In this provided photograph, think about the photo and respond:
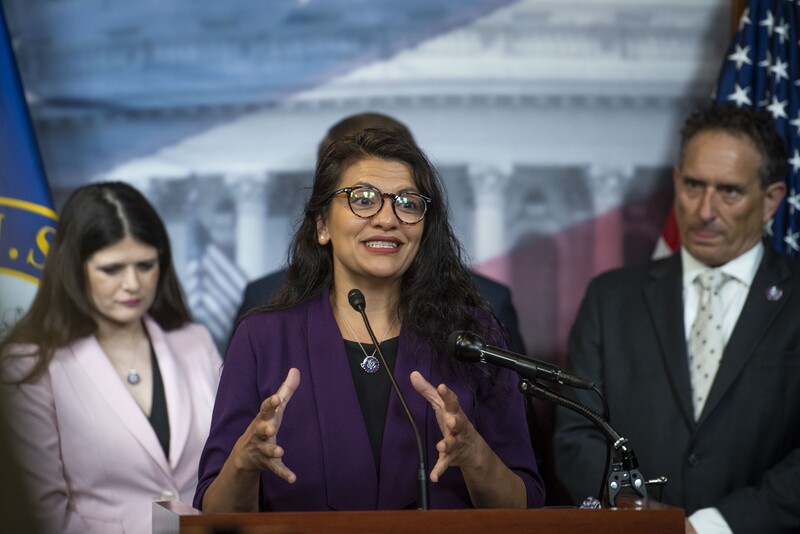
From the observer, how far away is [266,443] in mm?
2025

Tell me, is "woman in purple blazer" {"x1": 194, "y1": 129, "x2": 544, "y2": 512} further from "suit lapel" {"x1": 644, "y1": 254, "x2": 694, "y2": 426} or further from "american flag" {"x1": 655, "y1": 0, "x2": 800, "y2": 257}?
"american flag" {"x1": 655, "y1": 0, "x2": 800, "y2": 257}

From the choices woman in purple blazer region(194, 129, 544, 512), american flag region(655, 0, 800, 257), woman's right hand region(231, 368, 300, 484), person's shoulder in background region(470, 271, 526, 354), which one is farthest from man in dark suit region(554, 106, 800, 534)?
woman's right hand region(231, 368, 300, 484)

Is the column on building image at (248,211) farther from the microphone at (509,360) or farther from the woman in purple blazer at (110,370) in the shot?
the microphone at (509,360)

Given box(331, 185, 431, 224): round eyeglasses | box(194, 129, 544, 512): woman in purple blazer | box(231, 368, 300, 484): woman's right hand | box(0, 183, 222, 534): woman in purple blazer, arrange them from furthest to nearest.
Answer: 1. box(0, 183, 222, 534): woman in purple blazer
2. box(331, 185, 431, 224): round eyeglasses
3. box(194, 129, 544, 512): woman in purple blazer
4. box(231, 368, 300, 484): woman's right hand

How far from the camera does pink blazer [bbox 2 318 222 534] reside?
10.8ft

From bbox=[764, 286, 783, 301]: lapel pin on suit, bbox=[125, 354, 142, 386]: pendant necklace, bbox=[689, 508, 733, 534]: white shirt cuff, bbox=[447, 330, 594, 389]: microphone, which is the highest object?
bbox=[447, 330, 594, 389]: microphone

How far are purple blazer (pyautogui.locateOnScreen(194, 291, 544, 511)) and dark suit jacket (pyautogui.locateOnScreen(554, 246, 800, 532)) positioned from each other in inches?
40.2

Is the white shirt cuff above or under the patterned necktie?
under

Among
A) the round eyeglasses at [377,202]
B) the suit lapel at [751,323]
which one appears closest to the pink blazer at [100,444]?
the round eyeglasses at [377,202]

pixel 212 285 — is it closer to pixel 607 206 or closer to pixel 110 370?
pixel 110 370

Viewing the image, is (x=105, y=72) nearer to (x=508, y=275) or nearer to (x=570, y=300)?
(x=508, y=275)

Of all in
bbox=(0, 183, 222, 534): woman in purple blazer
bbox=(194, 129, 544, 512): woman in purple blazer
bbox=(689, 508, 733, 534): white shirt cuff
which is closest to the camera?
bbox=(194, 129, 544, 512): woman in purple blazer

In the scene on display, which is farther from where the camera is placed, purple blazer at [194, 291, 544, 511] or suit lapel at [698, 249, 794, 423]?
suit lapel at [698, 249, 794, 423]

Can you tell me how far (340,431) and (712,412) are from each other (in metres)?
1.54
